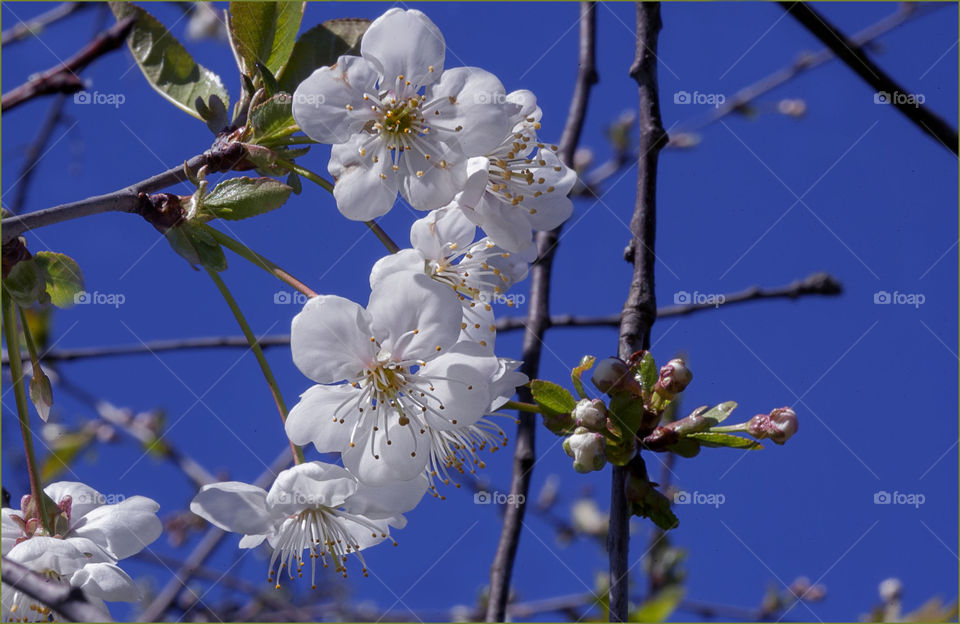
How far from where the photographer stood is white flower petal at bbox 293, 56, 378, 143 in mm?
1381

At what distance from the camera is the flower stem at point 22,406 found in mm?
1400

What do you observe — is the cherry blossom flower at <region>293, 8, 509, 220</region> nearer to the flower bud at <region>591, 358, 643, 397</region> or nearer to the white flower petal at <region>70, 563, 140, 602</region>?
the flower bud at <region>591, 358, 643, 397</region>

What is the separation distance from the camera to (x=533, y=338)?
2.23 metres

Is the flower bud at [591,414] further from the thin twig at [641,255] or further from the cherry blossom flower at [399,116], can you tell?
the cherry blossom flower at [399,116]

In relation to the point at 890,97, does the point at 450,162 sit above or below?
below

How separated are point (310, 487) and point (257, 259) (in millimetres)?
374

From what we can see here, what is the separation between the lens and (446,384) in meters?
1.39

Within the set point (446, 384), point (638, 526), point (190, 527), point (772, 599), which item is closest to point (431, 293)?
point (446, 384)

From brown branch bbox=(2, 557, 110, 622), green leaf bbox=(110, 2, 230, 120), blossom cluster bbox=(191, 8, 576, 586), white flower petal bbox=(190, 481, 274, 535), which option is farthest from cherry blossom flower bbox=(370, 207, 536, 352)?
brown branch bbox=(2, 557, 110, 622)

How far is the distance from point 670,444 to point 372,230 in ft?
1.99

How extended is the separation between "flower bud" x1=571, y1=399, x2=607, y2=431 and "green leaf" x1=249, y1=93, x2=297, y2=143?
2.12 feet

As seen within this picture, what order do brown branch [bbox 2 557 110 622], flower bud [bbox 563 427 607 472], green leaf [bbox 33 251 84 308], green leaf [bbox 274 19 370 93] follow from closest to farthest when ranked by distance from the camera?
brown branch [bbox 2 557 110 622] < flower bud [bbox 563 427 607 472] < green leaf [bbox 33 251 84 308] < green leaf [bbox 274 19 370 93]

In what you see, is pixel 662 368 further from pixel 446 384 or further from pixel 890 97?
pixel 890 97

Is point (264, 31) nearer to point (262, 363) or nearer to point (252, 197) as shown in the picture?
point (252, 197)
